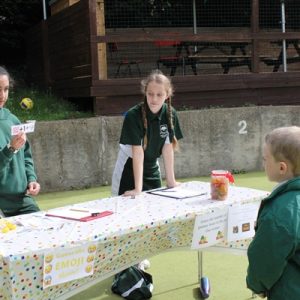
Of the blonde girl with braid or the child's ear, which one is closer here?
the child's ear

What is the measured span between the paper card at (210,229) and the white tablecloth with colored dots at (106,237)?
0.13 ft

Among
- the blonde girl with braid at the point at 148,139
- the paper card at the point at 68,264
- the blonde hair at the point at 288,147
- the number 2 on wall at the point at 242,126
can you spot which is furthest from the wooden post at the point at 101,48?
the blonde hair at the point at 288,147

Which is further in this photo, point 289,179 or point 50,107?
point 50,107

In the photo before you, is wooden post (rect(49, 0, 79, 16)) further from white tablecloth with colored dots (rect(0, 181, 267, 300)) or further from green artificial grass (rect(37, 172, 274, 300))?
white tablecloth with colored dots (rect(0, 181, 267, 300))

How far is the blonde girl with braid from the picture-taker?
3.78 metres

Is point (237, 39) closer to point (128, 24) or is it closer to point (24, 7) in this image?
point (128, 24)

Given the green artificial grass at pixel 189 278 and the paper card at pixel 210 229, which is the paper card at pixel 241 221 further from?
the green artificial grass at pixel 189 278

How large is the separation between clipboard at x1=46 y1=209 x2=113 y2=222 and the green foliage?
5.52 m

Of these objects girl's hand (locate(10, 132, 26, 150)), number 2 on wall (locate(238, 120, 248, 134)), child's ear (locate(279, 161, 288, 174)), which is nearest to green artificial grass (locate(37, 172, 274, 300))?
girl's hand (locate(10, 132, 26, 150))

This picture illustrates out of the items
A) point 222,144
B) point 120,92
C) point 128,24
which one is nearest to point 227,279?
point 222,144

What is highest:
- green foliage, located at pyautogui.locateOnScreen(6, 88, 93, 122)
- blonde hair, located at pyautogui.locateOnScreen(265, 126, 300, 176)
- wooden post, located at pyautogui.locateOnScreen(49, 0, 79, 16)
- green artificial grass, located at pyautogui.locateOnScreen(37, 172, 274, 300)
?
wooden post, located at pyautogui.locateOnScreen(49, 0, 79, 16)

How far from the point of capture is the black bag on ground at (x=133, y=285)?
3646 mm

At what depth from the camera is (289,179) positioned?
2.05 metres

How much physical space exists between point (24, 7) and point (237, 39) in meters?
8.12
